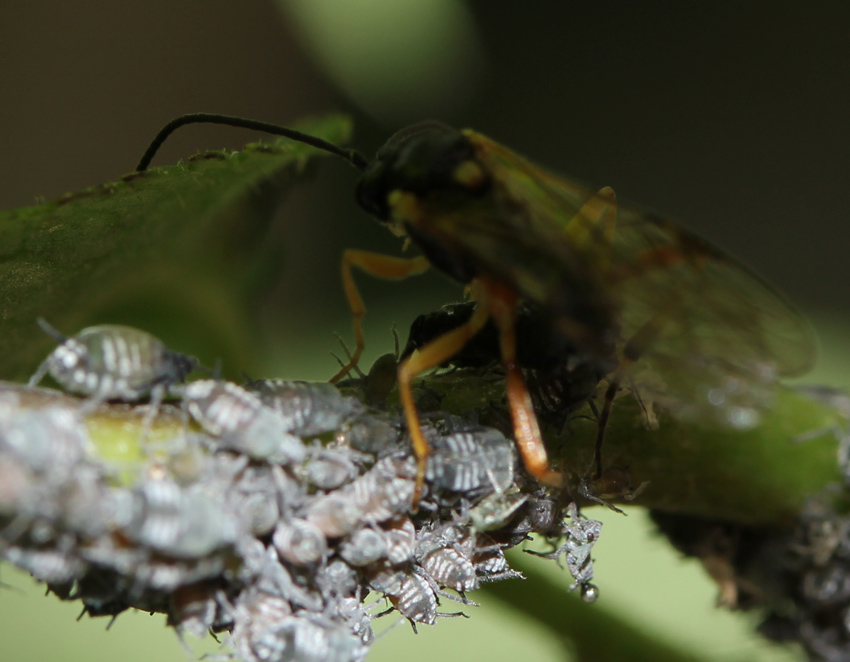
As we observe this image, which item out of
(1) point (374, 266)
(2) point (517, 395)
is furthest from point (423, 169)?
(2) point (517, 395)

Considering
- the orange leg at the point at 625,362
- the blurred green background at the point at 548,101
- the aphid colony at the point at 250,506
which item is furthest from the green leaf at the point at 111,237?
the blurred green background at the point at 548,101

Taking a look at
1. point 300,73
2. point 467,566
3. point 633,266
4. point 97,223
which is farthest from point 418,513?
point 300,73

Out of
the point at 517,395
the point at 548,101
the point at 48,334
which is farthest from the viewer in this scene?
the point at 548,101

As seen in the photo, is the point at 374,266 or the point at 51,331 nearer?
the point at 51,331

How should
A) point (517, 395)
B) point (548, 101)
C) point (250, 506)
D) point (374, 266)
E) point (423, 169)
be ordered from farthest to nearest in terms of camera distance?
point (548, 101)
point (374, 266)
point (423, 169)
point (517, 395)
point (250, 506)

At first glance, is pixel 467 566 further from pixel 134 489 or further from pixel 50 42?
pixel 50 42

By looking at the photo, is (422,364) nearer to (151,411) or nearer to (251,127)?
(151,411)
